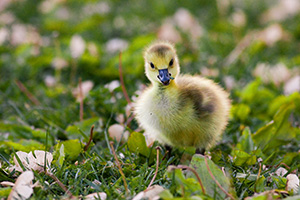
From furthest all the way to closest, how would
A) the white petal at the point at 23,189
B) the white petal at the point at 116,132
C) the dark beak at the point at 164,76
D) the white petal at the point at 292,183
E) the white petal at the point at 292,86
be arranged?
the white petal at the point at 292,86
the white petal at the point at 116,132
the dark beak at the point at 164,76
the white petal at the point at 292,183
the white petal at the point at 23,189

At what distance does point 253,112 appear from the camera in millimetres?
2982

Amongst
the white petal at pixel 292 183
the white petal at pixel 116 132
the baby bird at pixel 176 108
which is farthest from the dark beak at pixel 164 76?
the white petal at pixel 292 183

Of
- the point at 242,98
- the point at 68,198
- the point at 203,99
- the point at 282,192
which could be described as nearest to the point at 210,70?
the point at 242,98

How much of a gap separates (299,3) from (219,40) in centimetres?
133

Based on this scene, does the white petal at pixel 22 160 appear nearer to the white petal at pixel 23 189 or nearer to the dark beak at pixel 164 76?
the white petal at pixel 23 189

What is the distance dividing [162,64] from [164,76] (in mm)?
86

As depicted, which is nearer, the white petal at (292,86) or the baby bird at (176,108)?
the baby bird at (176,108)

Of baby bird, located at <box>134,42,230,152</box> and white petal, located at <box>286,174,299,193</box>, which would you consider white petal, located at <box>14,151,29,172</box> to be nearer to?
baby bird, located at <box>134,42,230,152</box>

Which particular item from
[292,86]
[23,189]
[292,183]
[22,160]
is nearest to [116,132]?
[22,160]

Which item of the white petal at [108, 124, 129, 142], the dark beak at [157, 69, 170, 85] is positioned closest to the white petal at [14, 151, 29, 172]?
the white petal at [108, 124, 129, 142]

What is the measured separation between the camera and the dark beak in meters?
2.17

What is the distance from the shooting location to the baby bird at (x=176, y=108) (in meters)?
2.17

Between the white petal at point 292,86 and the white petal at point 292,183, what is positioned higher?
the white petal at point 292,86

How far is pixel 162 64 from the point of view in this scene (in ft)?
7.37
